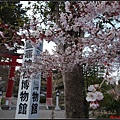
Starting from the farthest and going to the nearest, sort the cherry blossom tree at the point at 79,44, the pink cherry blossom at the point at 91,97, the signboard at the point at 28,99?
the signboard at the point at 28,99 → the cherry blossom tree at the point at 79,44 → the pink cherry blossom at the point at 91,97

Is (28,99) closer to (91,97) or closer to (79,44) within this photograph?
(79,44)

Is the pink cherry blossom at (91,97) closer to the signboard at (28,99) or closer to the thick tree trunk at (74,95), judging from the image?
the thick tree trunk at (74,95)

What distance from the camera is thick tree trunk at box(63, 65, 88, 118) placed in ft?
11.9

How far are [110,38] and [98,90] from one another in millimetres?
1079

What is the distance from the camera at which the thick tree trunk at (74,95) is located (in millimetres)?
3613

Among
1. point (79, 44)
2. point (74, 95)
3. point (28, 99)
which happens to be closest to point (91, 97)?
point (79, 44)

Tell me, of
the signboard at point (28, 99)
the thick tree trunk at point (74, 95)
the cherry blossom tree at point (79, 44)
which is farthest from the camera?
the signboard at point (28, 99)

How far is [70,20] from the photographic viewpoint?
9.00ft

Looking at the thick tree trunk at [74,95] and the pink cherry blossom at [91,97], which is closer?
the pink cherry blossom at [91,97]

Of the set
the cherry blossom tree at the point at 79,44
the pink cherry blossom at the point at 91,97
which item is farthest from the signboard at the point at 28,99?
the pink cherry blossom at the point at 91,97

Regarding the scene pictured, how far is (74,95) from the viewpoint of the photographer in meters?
3.67

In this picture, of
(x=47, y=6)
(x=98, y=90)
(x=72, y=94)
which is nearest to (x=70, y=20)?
(x=98, y=90)

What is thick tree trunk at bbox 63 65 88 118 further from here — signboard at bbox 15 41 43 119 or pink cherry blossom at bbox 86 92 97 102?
pink cherry blossom at bbox 86 92 97 102

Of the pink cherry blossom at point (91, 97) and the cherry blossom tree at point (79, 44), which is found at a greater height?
the cherry blossom tree at point (79, 44)
